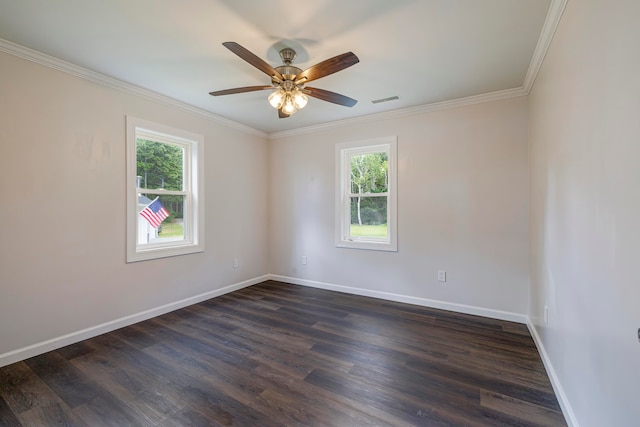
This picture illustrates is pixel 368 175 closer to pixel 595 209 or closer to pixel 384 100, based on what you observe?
pixel 384 100

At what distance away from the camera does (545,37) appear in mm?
2008

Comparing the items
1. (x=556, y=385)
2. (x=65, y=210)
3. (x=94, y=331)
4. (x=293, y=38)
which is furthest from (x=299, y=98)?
(x=94, y=331)

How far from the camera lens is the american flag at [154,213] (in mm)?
3248

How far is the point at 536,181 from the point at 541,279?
35.1 inches

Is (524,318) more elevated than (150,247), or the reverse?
(150,247)

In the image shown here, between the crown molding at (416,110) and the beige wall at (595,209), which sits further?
the crown molding at (416,110)

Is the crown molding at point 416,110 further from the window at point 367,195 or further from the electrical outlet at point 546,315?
the electrical outlet at point 546,315

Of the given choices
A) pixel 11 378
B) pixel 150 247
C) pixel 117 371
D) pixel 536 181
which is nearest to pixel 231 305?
pixel 150 247

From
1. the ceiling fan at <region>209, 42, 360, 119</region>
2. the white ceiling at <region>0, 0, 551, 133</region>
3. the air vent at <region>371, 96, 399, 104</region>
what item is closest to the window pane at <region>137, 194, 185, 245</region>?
the white ceiling at <region>0, 0, 551, 133</region>

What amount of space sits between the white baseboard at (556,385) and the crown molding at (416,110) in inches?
95.4

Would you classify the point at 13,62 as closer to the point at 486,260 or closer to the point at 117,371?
the point at 117,371

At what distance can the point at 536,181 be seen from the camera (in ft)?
8.39

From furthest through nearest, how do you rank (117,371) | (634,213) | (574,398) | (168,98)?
(168,98)
(117,371)
(574,398)
(634,213)

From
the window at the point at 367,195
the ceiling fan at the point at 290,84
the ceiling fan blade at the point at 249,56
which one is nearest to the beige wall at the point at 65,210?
the ceiling fan at the point at 290,84
